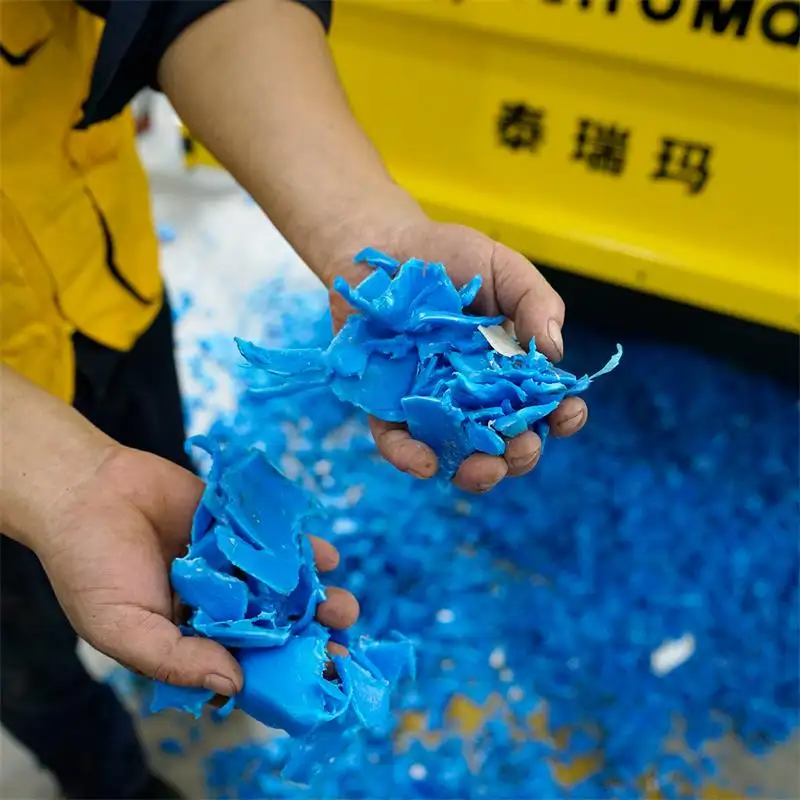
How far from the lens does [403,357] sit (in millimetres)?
688

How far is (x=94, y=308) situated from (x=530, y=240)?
2.48 ft

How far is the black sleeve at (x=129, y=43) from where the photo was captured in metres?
0.73

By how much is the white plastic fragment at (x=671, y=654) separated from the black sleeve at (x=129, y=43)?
3.29 feet

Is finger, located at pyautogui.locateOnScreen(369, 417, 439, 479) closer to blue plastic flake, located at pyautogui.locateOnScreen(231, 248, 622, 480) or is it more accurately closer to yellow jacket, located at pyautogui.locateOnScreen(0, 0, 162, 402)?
blue plastic flake, located at pyautogui.locateOnScreen(231, 248, 622, 480)

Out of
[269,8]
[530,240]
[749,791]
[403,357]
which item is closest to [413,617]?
[749,791]

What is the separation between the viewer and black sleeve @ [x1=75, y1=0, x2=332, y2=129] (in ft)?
2.41

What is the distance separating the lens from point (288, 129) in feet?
2.50

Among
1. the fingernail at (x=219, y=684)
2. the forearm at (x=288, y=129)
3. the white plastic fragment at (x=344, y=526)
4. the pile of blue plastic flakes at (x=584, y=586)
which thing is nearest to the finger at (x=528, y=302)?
the forearm at (x=288, y=129)

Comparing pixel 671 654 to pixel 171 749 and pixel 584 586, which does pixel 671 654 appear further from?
pixel 171 749

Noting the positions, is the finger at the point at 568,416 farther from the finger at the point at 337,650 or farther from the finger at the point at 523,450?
the finger at the point at 337,650

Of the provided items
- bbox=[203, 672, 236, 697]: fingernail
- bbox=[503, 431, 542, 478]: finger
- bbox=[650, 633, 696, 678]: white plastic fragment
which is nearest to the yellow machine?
bbox=[650, 633, 696, 678]: white plastic fragment

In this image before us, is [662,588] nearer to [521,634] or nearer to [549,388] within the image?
[521,634]

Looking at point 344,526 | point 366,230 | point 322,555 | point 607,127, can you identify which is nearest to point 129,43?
point 366,230

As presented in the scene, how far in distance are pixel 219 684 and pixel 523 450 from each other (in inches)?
10.7
